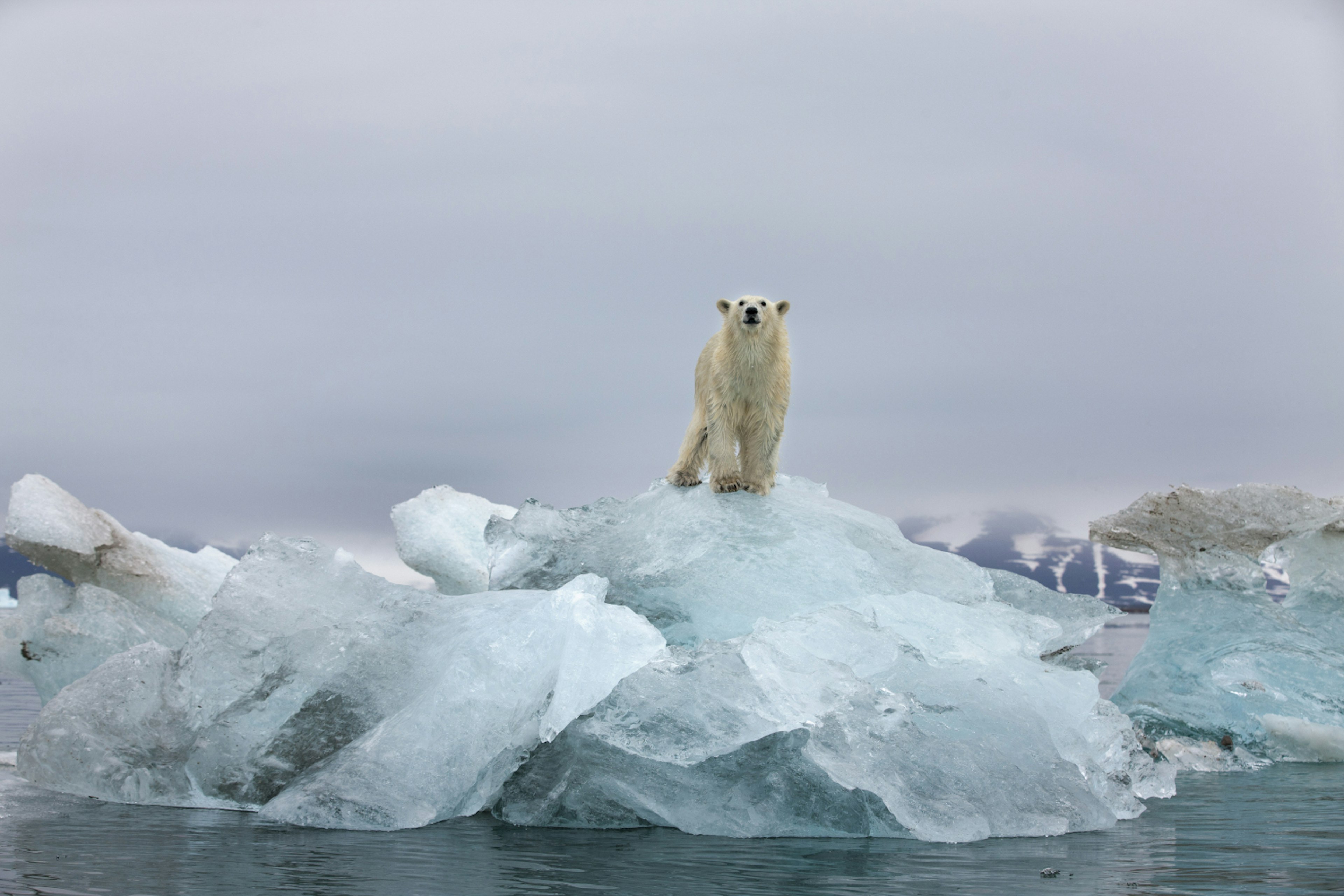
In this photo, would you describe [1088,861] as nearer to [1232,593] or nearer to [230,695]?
[230,695]

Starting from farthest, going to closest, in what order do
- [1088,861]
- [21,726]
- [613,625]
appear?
[21,726] → [613,625] → [1088,861]

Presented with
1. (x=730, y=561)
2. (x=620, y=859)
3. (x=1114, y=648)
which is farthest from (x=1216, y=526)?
(x=1114, y=648)

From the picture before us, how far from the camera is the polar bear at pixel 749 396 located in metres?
9.86

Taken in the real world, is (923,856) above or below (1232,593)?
below

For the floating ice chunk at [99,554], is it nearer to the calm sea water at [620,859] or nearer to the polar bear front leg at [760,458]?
the calm sea water at [620,859]

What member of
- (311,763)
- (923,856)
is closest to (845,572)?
(923,856)

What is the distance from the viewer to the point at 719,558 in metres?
9.13

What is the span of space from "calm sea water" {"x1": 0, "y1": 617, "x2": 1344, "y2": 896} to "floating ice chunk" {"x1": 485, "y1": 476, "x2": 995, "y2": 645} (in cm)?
248

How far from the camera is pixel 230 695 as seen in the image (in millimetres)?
8227

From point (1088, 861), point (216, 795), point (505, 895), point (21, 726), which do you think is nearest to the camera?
point (505, 895)

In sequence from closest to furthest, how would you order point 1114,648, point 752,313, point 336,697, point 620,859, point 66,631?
point 620,859, point 336,697, point 752,313, point 66,631, point 1114,648

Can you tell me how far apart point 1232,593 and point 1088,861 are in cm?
738

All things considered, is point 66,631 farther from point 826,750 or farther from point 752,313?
point 826,750

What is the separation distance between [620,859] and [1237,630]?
865cm
